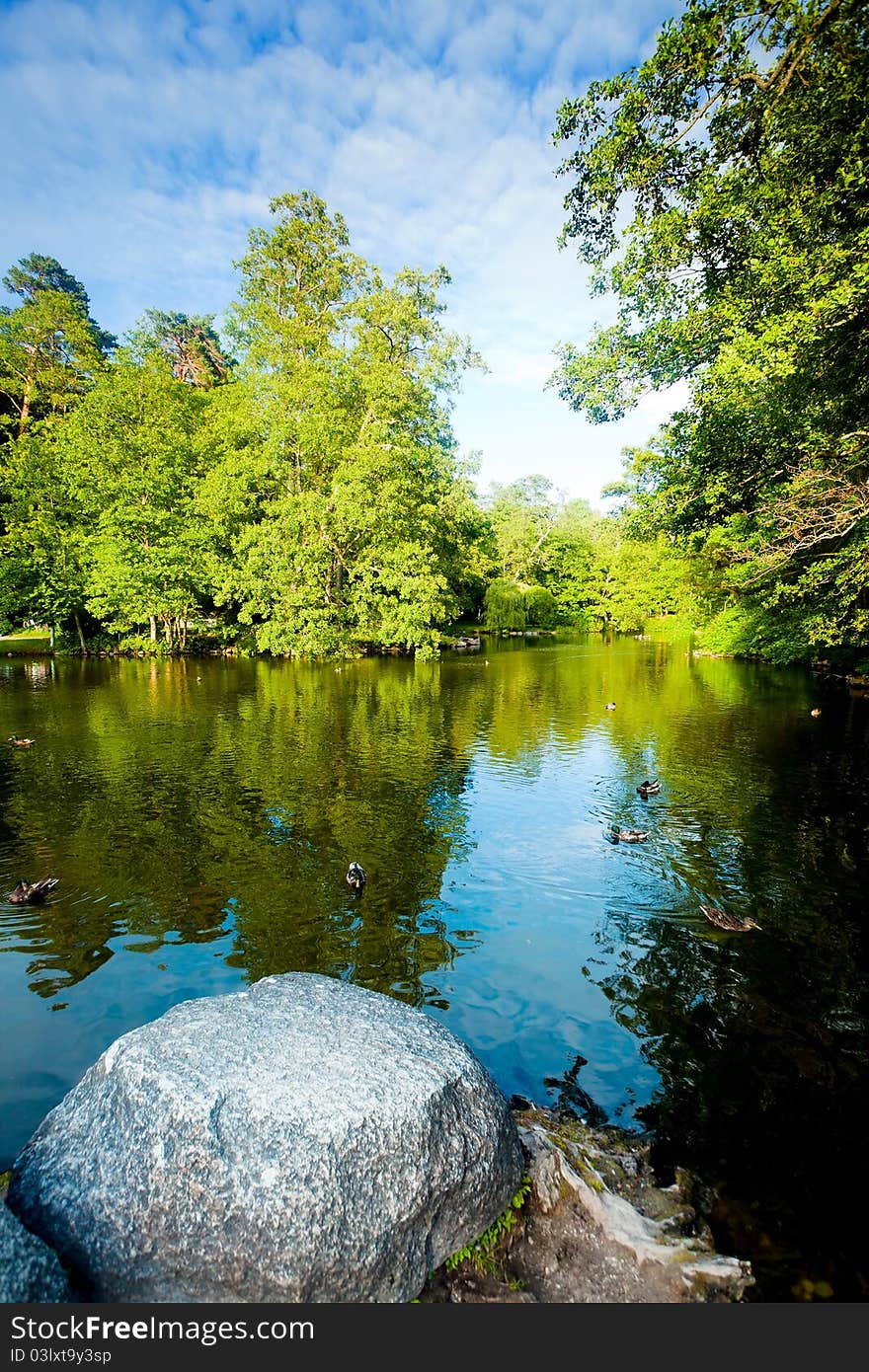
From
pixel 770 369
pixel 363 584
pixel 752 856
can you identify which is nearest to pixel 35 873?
pixel 752 856

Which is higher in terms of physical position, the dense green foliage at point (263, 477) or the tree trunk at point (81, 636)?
the dense green foliage at point (263, 477)

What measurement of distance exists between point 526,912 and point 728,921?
260 centimetres

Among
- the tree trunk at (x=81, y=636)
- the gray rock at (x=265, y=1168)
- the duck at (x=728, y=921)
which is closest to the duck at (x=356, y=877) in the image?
the duck at (x=728, y=921)

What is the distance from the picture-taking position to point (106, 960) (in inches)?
297

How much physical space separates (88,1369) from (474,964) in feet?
16.5

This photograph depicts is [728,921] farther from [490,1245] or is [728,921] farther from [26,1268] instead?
[26,1268]

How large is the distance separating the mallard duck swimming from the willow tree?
89.2 feet

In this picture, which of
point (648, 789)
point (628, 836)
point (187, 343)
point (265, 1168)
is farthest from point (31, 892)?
point (187, 343)

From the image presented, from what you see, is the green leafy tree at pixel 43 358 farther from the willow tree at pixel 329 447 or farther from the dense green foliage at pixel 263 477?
the willow tree at pixel 329 447

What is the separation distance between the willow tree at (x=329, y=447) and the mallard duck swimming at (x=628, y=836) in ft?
89.2

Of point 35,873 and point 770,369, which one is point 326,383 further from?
point 35,873

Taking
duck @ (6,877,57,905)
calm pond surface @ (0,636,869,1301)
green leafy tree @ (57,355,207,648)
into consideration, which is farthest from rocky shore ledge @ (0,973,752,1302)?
green leafy tree @ (57,355,207,648)

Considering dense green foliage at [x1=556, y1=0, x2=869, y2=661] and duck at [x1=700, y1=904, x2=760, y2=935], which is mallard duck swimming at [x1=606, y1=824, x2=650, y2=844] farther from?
dense green foliage at [x1=556, y1=0, x2=869, y2=661]

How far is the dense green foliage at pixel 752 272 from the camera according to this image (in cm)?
1039
